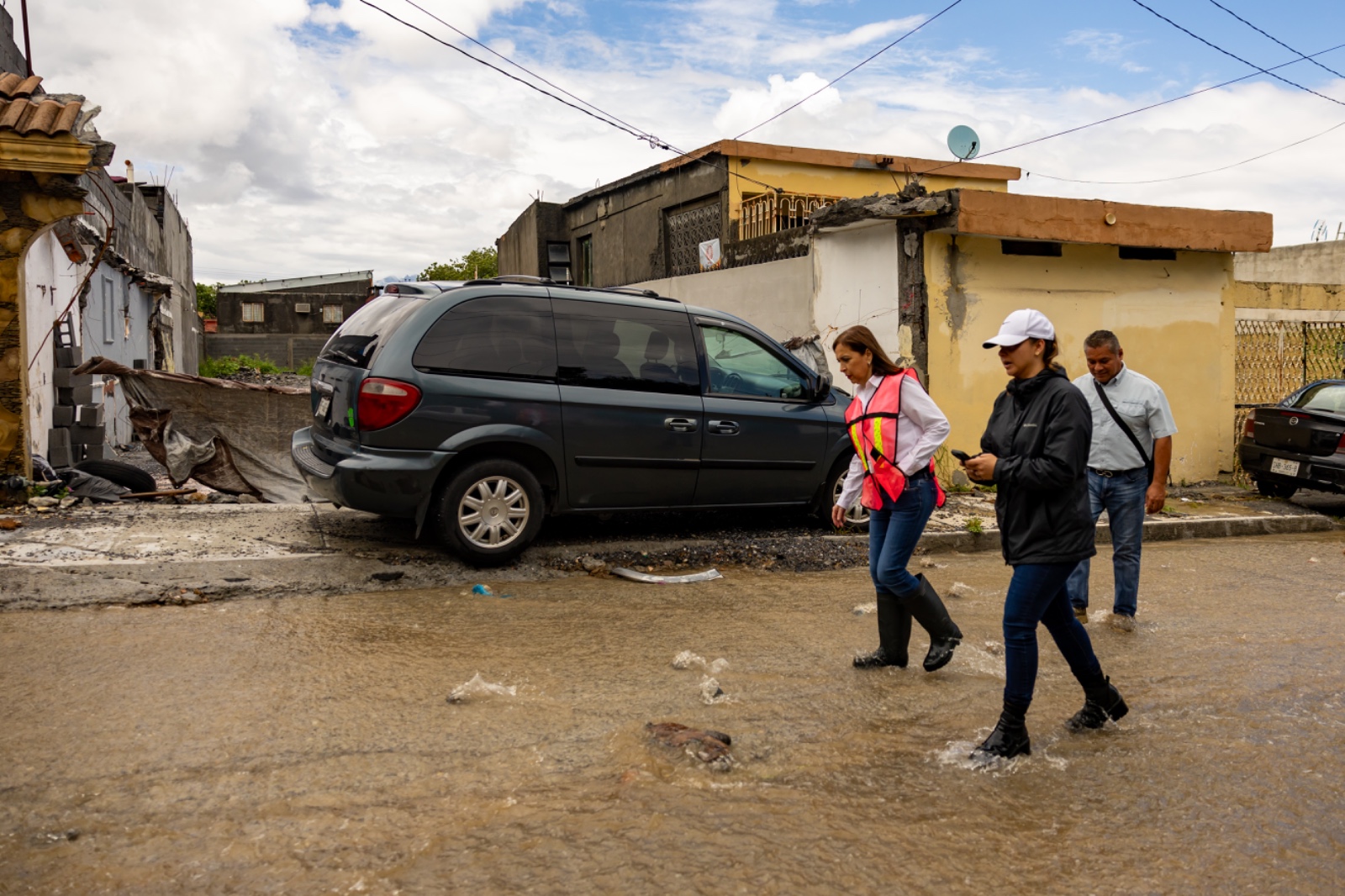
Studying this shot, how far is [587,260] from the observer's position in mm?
24953

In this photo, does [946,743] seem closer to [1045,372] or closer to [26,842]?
[1045,372]

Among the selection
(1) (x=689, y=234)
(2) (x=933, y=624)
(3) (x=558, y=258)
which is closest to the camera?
(2) (x=933, y=624)

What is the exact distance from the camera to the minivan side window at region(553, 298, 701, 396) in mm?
7086

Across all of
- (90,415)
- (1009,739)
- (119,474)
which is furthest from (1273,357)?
(90,415)

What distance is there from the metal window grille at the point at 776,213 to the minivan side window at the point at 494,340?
9444mm

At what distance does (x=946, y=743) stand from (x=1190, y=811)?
88 cm

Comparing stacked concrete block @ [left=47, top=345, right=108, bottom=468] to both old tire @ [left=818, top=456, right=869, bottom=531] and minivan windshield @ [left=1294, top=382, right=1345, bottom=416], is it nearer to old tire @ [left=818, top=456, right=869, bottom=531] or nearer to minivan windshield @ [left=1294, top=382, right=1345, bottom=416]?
old tire @ [left=818, top=456, right=869, bottom=531]

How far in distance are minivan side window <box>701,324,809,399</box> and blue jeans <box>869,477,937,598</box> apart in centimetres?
302

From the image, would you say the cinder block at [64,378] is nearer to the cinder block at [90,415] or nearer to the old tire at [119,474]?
the cinder block at [90,415]

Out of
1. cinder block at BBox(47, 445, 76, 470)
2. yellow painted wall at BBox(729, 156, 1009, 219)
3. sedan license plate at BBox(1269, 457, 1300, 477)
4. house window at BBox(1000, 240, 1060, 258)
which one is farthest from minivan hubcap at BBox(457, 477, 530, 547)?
yellow painted wall at BBox(729, 156, 1009, 219)

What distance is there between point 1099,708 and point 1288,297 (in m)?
13.7

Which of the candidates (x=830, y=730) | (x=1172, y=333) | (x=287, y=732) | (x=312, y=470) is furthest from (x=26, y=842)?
(x=1172, y=333)

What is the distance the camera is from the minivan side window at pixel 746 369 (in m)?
7.73

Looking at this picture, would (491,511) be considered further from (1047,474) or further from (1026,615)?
(1047,474)
